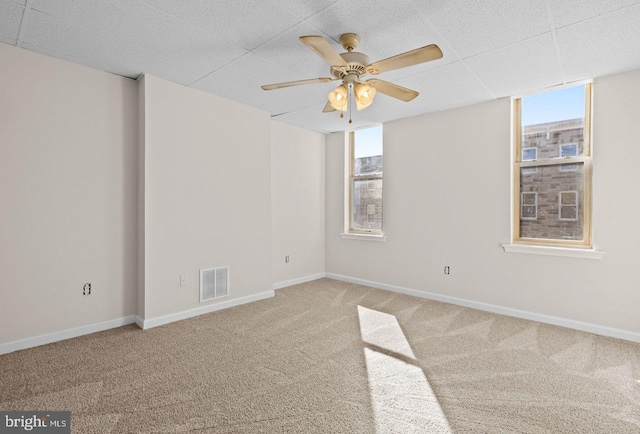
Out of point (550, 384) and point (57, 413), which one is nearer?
point (57, 413)

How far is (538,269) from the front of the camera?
3.53 m

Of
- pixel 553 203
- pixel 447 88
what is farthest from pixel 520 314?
pixel 447 88

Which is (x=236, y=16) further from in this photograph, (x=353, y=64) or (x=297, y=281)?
(x=297, y=281)

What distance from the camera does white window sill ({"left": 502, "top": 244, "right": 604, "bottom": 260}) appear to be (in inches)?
125

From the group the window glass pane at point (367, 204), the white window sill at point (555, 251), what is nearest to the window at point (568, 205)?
the white window sill at point (555, 251)

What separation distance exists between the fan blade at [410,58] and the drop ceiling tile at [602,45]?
3.76ft

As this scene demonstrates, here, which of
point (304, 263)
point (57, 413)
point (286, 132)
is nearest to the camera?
point (57, 413)

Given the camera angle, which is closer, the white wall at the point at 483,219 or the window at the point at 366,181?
the white wall at the point at 483,219

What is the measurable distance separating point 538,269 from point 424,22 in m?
2.86

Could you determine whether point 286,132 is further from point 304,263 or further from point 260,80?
point 304,263

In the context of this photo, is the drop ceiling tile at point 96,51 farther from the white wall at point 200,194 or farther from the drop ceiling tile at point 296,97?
the drop ceiling tile at point 296,97

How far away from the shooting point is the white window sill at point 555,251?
125 inches

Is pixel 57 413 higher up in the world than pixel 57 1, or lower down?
lower down

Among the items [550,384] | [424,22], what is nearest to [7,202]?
[424,22]
